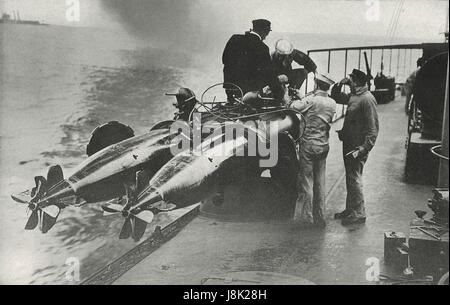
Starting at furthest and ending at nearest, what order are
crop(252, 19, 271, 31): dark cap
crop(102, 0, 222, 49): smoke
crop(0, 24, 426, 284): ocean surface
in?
crop(0, 24, 426, 284): ocean surface < crop(102, 0, 222, 49): smoke < crop(252, 19, 271, 31): dark cap

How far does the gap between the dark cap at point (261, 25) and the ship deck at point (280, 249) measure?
2.84 meters

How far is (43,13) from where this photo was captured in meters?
7.02

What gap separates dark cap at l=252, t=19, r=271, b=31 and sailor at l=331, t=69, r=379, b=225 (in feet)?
4.52

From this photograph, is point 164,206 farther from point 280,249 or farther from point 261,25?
point 261,25

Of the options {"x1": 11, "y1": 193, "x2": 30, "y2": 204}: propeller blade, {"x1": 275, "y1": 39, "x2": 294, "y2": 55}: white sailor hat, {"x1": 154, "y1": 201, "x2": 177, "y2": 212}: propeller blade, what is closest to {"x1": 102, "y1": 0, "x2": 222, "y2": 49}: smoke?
{"x1": 275, "y1": 39, "x2": 294, "y2": 55}: white sailor hat

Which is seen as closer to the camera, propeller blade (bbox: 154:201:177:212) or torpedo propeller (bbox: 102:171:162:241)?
torpedo propeller (bbox: 102:171:162:241)

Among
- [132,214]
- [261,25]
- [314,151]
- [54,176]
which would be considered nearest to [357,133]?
[314,151]

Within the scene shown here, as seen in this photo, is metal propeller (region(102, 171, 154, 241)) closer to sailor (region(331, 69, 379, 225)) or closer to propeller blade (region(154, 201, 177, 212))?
propeller blade (region(154, 201, 177, 212))

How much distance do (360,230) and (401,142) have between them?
631 cm

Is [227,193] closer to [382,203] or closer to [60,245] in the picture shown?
[382,203]

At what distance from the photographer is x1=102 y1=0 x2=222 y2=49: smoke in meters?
7.90

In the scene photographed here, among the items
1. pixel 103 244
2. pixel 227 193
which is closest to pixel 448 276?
pixel 227 193

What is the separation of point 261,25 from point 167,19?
231 centimetres

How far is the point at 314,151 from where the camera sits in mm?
6918
